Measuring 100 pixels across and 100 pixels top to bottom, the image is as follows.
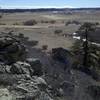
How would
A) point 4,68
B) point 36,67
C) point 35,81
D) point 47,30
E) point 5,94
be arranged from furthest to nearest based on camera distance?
point 47,30 < point 36,67 < point 4,68 < point 35,81 < point 5,94

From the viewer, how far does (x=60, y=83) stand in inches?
800

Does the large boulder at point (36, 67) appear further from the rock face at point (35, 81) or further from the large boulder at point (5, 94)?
the large boulder at point (5, 94)

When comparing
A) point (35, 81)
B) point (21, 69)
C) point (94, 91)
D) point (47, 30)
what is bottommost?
point (47, 30)

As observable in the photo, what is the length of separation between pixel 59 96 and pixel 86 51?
1163 cm

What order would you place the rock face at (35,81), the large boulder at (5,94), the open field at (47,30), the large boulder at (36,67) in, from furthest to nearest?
the open field at (47,30) < the large boulder at (36,67) < the rock face at (35,81) < the large boulder at (5,94)

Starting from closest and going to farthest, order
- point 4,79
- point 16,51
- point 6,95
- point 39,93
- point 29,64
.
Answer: point 6,95 → point 39,93 → point 4,79 → point 29,64 → point 16,51

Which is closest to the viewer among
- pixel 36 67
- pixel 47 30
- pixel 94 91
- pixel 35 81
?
pixel 35 81

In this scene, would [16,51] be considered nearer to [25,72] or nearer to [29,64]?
[29,64]

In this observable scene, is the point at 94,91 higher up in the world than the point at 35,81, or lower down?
lower down

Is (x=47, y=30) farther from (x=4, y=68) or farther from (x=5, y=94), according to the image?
(x=5, y=94)

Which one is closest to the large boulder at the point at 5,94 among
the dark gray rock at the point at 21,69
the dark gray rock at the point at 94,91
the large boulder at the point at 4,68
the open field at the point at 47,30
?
the large boulder at the point at 4,68

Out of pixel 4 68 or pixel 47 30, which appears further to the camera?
pixel 47 30

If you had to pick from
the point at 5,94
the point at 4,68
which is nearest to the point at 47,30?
the point at 4,68

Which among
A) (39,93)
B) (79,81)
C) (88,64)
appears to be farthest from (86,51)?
(39,93)
